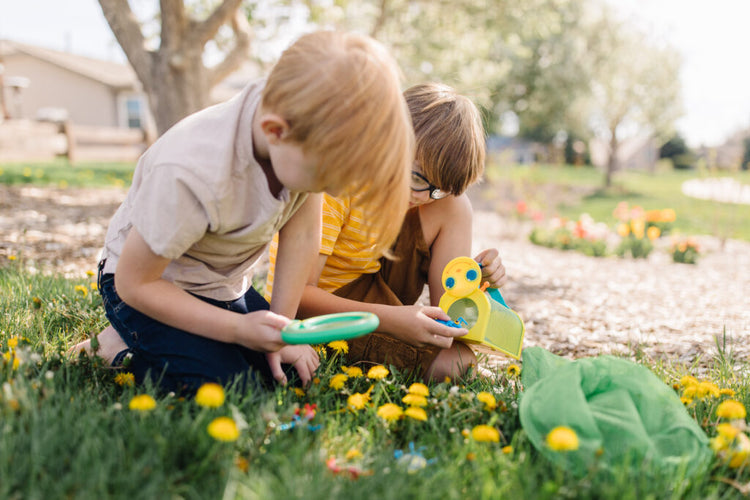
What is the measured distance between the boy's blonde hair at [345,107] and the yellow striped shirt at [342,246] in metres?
0.70

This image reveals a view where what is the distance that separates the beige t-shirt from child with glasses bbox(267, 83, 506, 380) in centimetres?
35

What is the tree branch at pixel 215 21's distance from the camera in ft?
16.8

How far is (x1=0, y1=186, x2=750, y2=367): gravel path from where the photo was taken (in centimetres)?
272

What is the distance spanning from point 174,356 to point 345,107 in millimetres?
867

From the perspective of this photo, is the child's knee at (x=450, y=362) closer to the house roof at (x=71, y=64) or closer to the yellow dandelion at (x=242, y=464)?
the yellow dandelion at (x=242, y=464)

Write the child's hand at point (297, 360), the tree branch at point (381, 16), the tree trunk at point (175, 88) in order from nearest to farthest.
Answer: the child's hand at point (297, 360) < the tree trunk at point (175, 88) < the tree branch at point (381, 16)

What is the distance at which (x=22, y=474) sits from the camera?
108cm

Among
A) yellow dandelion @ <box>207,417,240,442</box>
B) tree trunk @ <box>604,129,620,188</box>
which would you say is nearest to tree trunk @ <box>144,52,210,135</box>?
yellow dandelion @ <box>207,417,240,442</box>

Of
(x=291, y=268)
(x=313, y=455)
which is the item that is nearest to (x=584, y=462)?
(x=313, y=455)

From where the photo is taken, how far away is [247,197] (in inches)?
59.2

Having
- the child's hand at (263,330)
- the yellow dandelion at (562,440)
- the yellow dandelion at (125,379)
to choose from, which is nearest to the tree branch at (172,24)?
the yellow dandelion at (125,379)

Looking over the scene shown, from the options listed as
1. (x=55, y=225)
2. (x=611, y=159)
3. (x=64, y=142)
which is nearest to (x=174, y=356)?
(x=55, y=225)

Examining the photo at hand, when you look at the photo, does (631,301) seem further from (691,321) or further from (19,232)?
(19,232)

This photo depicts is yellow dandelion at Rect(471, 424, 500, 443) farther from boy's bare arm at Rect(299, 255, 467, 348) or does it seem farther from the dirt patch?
the dirt patch
